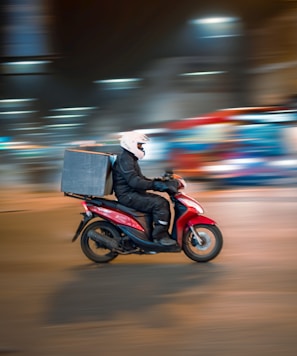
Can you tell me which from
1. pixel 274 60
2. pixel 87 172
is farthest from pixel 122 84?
pixel 87 172

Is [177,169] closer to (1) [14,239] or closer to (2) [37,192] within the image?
(2) [37,192]

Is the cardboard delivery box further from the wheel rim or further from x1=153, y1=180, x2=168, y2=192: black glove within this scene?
the wheel rim

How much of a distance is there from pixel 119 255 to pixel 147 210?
83 cm

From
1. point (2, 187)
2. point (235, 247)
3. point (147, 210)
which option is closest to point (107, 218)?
point (147, 210)

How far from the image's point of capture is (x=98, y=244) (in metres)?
7.49

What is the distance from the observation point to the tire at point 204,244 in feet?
24.0

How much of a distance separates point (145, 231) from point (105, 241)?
461 millimetres

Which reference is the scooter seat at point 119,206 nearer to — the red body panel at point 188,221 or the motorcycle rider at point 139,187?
the motorcycle rider at point 139,187

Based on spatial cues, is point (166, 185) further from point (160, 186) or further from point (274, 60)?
point (274, 60)

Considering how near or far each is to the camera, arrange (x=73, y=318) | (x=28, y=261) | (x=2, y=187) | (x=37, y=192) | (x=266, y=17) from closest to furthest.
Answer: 1. (x=73, y=318)
2. (x=28, y=261)
3. (x=37, y=192)
4. (x=2, y=187)
5. (x=266, y=17)

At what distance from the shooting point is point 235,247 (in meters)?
8.17

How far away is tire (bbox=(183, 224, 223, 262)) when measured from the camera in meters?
7.30

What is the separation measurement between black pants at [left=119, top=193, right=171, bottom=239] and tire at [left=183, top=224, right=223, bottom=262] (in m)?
0.28

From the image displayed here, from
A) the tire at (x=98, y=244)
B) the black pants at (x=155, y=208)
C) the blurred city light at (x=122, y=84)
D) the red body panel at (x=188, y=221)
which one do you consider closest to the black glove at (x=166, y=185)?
the black pants at (x=155, y=208)
